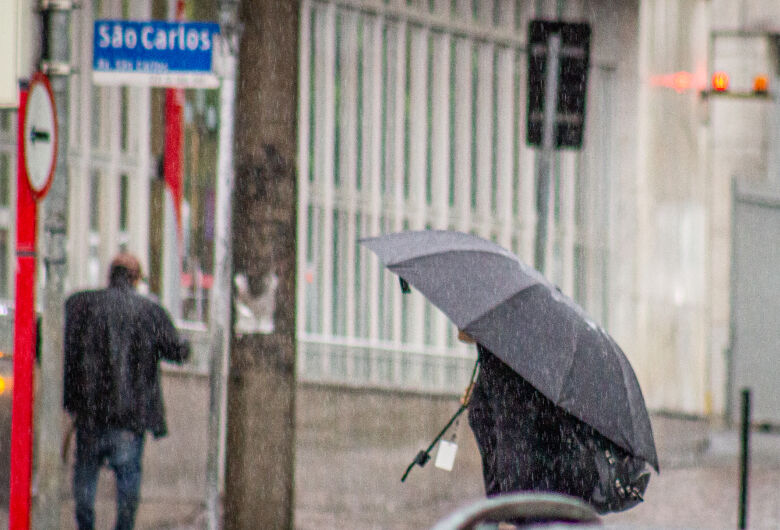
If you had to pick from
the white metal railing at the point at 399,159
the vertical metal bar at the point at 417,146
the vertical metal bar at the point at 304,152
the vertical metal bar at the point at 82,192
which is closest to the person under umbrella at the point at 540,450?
the vertical metal bar at the point at 82,192

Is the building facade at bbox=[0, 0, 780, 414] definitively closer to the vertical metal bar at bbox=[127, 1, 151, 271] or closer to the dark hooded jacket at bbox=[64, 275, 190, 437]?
the vertical metal bar at bbox=[127, 1, 151, 271]

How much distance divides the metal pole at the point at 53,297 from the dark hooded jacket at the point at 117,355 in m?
0.88

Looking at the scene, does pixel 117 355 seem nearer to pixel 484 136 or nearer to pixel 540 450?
pixel 540 450

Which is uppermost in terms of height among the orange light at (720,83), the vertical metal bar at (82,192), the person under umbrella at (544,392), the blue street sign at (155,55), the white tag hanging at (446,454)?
the orange light at (720,83)

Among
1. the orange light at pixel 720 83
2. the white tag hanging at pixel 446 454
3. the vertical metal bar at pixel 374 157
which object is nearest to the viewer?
the white tag hanging at pixel 446 454

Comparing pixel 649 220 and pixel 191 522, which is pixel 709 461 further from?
pixel 191 522

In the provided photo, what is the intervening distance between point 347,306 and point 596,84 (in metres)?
4.48

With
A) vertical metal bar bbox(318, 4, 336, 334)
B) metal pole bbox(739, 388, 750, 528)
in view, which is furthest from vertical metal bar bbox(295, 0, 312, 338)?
metal pole bbox(739, 388, 750, 528)

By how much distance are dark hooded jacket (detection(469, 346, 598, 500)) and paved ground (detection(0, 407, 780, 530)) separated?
4042 millimetres

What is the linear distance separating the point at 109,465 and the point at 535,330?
10.7 feet

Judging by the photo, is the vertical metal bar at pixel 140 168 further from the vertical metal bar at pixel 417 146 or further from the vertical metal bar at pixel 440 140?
the vertical metal bar at pixel 440 140

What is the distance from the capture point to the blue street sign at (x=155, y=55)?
6.86m

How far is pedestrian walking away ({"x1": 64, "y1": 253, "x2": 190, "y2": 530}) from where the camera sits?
696cm

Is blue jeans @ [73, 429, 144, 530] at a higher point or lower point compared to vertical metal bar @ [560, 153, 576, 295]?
lower
